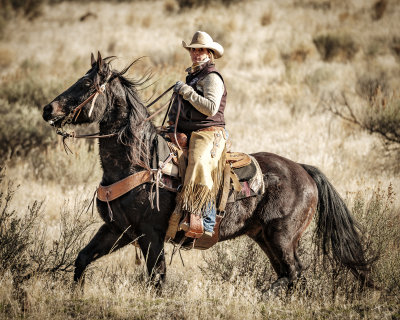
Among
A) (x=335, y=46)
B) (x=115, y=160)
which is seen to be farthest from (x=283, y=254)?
(x=335, y=46)

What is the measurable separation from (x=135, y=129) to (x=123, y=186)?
0.54 m

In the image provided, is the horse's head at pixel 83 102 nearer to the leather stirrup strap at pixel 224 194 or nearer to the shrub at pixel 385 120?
the leather stirrup strap at pixel 224 194

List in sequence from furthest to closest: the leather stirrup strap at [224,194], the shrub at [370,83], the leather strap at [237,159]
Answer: the shrub at [370,83]
the leather strap at [237,159]
the leather stirrup strap at [224,194]

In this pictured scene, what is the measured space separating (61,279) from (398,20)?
30.0 metres

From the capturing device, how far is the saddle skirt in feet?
13.9

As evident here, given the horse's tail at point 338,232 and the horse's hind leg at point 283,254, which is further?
the horse's tail at point 338,232

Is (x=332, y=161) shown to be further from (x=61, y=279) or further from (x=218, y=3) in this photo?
(x=218, y=3)

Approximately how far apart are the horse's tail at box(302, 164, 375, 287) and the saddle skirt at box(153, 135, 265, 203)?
79 cm

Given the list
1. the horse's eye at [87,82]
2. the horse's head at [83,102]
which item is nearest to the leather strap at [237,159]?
the horse's head at [83,102]

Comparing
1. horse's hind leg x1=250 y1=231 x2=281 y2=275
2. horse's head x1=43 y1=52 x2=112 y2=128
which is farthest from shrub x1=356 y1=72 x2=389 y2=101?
horse's head x1=43 y1=52 x2=112 y2=128

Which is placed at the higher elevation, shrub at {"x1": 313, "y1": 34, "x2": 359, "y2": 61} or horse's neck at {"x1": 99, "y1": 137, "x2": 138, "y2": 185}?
horse's neck at {"x1": 99, "y1": 137, "x2": 138, "y2": 185}

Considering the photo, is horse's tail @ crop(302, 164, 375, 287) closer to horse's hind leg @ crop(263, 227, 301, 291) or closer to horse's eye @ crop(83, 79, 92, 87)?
horse's hind leg @ crop(263, 227, 301, 291)

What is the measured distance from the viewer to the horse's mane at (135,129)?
13.6ft

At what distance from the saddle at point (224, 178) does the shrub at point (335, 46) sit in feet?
65.4
